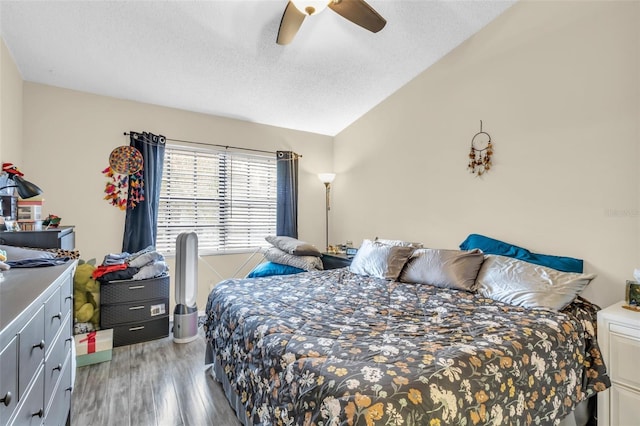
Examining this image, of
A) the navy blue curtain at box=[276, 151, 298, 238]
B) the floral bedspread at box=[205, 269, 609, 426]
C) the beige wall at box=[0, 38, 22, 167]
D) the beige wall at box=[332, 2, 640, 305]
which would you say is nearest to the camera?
the floral bedspread at box=[205, 269, 609, 426]

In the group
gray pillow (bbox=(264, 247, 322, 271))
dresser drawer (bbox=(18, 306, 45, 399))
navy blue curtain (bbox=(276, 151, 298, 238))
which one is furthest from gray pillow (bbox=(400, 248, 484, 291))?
dresser drawer (bbox=(18, 306, 45, 399))

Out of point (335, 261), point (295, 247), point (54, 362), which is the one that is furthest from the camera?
point (335, 261)

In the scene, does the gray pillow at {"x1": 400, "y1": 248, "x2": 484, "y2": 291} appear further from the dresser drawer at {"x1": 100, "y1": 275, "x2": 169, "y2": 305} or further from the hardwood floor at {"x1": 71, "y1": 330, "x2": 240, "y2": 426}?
the dresser drawer at {"x1": 100, "y1": 275, "x2": 169, "y2": 305}

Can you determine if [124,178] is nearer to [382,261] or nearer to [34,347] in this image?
[34,347]

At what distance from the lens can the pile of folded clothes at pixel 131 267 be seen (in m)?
2.70

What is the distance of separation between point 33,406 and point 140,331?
2080 mm

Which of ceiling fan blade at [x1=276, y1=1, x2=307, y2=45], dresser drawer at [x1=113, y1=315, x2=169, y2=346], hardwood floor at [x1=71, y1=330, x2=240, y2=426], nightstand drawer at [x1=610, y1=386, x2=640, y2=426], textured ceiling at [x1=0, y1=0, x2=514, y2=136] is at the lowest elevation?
hardwood floor at [x1=71, y1=330, x2=240, y2=426]

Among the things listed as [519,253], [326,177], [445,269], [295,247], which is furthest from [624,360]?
[326,177]

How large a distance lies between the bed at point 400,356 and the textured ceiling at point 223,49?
2048mm

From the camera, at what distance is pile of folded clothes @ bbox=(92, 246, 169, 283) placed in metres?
2.70

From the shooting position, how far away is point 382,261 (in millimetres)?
2756

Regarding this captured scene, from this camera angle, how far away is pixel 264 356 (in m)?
1.37

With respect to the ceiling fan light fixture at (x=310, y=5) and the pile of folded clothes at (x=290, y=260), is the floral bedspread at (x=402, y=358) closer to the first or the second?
the pile of folded clothes at (x=290, y=260)

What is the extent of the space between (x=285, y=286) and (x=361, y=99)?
2465 millimetres
